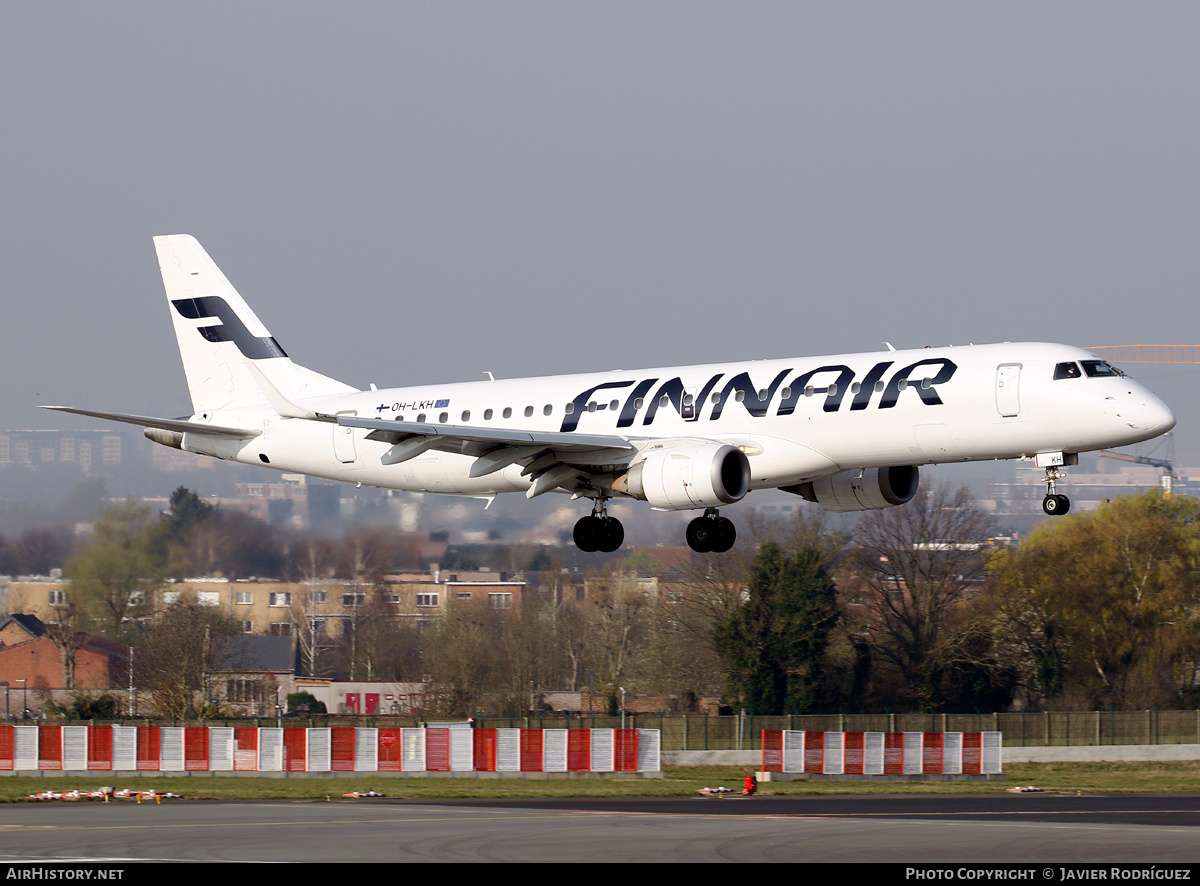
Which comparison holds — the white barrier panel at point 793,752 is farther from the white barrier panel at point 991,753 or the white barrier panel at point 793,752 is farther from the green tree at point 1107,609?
the green tree at point 1107,609


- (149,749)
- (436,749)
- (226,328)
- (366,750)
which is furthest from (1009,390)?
(149,749)

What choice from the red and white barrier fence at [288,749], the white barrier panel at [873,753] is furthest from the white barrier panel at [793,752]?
the red and white barrier fence at [288,749]

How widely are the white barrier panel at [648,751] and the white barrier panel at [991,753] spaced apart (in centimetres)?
1178

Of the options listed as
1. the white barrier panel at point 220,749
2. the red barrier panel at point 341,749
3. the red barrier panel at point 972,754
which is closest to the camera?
the white barrier panel at point 220,749

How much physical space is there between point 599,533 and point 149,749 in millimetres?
17738

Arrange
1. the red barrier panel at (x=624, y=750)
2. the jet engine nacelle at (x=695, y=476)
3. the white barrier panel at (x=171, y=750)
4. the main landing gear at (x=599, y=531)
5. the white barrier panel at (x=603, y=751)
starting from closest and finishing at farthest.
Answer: the jet engine nacelle at (x=695, y=476) < the main landing gear at (x=599, y=531) < the white barrier panel at (x=171, y=750) < the white barrier panel at (x=603, y=751) < the red barrier panel at (x=624, y=750)

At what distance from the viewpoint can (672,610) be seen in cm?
8931

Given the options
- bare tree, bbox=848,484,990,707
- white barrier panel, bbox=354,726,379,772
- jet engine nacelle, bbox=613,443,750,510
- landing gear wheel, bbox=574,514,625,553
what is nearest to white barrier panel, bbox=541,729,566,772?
white barrier panel, bbox=354,726,379,772

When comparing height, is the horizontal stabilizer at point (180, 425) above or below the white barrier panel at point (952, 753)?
above

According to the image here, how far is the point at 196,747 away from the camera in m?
51.0

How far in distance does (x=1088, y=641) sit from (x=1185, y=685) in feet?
17.7

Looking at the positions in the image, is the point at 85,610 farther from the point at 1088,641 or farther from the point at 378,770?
the point at 1088,641

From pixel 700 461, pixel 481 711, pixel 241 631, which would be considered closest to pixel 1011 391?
pixel 700 461

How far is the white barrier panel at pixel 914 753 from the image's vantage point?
54344 millimetres
